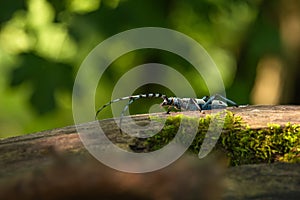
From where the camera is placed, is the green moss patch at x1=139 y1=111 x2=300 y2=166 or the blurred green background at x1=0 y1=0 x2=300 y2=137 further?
the blurred green background at x1=0 y1=0 x2=300 y2=137

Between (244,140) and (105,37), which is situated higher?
(105,37)

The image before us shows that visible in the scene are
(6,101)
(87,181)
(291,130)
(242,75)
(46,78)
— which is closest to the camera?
(87,181)

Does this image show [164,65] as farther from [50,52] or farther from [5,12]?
[5,12]

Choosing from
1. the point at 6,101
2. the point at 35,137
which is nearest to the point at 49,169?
the point at 35,137

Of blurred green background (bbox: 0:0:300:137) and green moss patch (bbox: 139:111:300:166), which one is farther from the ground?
blurred green background (bbox: 0:0:300:137)

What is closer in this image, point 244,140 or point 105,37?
point 244,140
